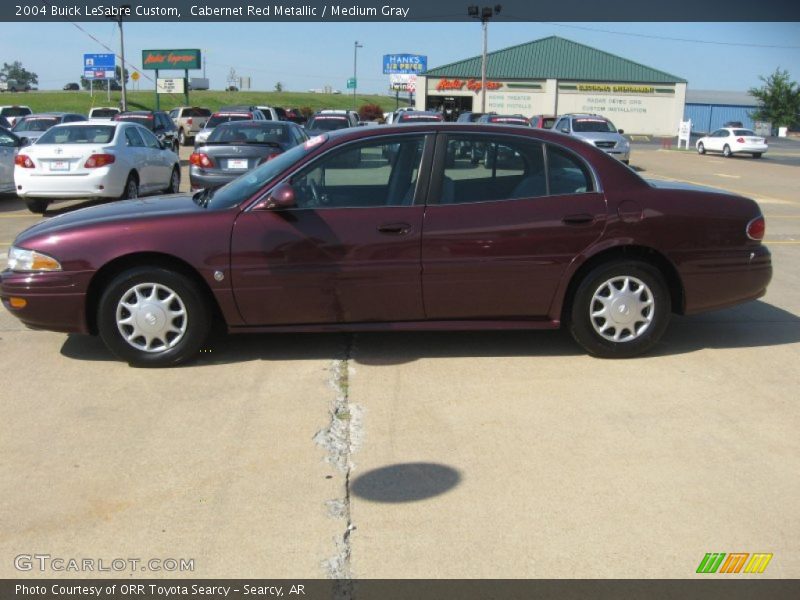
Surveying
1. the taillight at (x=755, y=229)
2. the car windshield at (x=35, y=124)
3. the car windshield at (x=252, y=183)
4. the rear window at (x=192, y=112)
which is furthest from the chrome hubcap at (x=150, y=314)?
the rear window at (x=192, y=112)

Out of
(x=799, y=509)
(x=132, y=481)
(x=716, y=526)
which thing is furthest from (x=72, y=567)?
(x=799, y=509)

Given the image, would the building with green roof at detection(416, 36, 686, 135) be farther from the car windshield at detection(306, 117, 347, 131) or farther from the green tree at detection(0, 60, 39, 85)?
the green tree at detection(0, 60, 39, 85)

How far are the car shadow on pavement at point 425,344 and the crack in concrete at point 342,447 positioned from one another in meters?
0.19

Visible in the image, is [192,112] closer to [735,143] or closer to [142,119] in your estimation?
[142,119]

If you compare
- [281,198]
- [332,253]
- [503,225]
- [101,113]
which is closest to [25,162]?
[281,198]

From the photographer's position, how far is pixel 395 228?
17.5 ft

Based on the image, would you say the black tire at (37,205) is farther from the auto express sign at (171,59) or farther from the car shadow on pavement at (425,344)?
the auto express sign at (171,59)

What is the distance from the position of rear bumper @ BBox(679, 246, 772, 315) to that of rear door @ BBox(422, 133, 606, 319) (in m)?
0.79

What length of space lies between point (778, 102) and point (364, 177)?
246 feet

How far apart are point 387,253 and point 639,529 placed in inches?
99.1

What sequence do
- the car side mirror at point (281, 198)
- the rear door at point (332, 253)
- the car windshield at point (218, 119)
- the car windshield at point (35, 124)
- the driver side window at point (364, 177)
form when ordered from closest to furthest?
the car side mirror at point (281, 198) → the rear door at point (332, 253) → the driver side window at point (364, 177) → the car windshield at point (35, 124) → the car windshield at point (218, 119)

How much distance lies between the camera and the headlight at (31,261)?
534cm

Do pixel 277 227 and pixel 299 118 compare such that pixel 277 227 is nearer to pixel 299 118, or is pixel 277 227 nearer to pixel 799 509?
pixel 799 509

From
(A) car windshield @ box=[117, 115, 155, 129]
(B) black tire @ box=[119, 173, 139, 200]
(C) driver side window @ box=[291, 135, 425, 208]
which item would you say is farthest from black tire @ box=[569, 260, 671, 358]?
(A) car windshield @ box=[117, 115, 155, 129]
